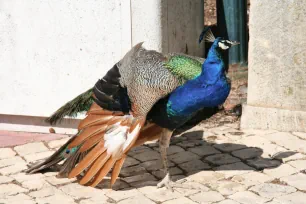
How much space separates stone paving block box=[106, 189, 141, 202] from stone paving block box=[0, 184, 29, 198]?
621 mm

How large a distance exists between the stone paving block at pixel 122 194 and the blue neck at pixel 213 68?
926mm

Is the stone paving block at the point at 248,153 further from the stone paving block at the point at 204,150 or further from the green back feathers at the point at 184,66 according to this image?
the green back feathers at the point at 184,66

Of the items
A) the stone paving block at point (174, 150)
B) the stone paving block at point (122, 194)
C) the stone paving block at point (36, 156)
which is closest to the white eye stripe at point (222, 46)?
the stone paving block at point (122, 194)

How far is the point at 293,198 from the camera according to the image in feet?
13.8

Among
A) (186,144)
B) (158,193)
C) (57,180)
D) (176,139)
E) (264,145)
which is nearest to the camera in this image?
(158,193)

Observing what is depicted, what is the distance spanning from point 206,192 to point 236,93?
81.6 inches

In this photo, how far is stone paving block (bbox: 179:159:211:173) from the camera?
4.82 meters

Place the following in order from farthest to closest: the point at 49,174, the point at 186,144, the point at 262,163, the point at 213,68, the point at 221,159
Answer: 1. the point at 186,144
2. the point at 221,159
3. the point at 262,163
4. the point at 49,174
5. the point at 213,68

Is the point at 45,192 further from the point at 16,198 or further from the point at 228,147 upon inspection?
the point at 228,147

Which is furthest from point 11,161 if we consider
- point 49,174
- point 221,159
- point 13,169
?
point 221,159

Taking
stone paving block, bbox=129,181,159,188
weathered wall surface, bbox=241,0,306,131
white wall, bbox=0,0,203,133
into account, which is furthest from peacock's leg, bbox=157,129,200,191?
weathered wall surface, bbox=241,0,306,131

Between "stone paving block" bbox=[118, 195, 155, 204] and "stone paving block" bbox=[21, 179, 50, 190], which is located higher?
"stone paving block" bbox=[21, 179, 50, 190]

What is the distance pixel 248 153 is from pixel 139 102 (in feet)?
4.27

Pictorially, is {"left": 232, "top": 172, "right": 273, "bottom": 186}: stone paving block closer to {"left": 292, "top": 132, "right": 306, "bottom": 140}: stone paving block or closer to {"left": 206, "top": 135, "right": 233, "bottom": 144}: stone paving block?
{"left": 206, "top": 135, "right": 233, "bottom": 144}: stone paving block
